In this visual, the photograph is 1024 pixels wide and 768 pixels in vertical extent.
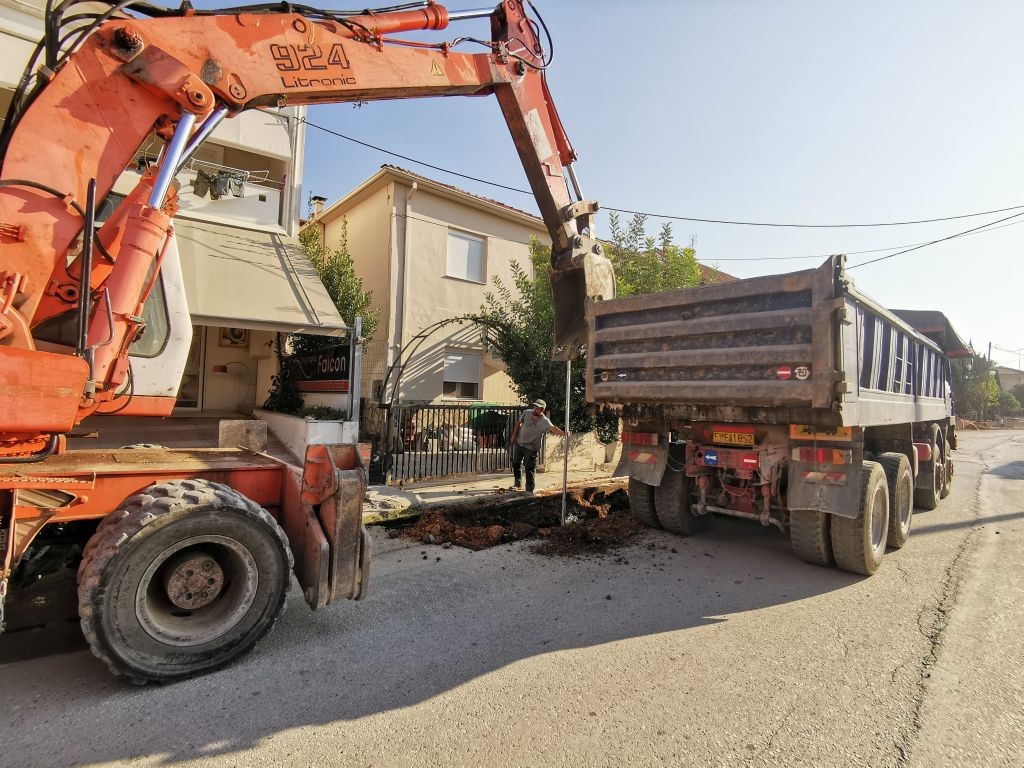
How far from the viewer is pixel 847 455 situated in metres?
5.20

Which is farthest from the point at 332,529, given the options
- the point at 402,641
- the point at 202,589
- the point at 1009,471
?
the point at 1009,471

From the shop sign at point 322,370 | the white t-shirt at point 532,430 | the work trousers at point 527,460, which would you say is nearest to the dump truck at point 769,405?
the white t-shirt at point 532,430

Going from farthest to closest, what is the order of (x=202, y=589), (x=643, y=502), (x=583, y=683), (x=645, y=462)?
(x=643, y=502) < (x=645, y=462) < (x=202, y=589) < (x=583, y=683)

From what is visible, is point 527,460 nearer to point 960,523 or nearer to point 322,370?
point 322,370

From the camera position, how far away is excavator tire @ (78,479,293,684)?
300cm

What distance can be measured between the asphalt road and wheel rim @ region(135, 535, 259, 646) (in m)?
0.30

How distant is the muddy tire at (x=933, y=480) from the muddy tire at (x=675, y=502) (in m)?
4.59

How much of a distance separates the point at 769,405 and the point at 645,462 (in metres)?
1.76

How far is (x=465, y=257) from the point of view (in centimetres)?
1520

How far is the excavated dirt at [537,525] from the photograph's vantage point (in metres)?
6.33

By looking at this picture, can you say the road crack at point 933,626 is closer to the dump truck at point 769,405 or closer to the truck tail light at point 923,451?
the dump truck at point 769,405

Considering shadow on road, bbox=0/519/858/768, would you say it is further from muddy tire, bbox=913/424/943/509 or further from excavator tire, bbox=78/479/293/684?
muddy tire, bbox=913/424/943/509

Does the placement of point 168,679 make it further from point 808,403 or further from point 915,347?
point 915,347

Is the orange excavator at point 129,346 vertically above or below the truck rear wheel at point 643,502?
above
